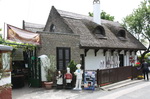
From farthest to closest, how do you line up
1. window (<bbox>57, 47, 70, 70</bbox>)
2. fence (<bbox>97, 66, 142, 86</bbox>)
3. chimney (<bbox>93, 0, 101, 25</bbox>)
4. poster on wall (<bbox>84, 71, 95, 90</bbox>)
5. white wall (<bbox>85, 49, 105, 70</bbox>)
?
chimney (<bbox>93, 0, 101, 25</bbox>)
white wall (<bbox>85, 49, 105, 70</bbox>)
window (<bbox>57, 47, 70, 70</bbox>)
fence (<bbox>97, 66, 142, 86</bbox>)
poster on wall (<bbox>84, 71, 95, 90</bbox>)

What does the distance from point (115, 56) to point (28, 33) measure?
1126cm

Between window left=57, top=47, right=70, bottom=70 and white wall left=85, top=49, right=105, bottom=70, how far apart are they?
2.69 meters

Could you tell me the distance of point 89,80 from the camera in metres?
10.7

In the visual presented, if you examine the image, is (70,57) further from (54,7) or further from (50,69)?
(54,7)

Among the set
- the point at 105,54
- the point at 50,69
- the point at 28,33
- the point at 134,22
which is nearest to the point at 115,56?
the point at 105,54

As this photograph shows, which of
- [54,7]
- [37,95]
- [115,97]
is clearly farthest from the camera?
[54,7]

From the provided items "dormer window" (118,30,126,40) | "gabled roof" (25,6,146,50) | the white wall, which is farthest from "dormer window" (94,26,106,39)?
"dormer window" (118,30,126,40)

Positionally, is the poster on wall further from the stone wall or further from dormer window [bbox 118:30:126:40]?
dormer window [bbox 118:30:126:40]

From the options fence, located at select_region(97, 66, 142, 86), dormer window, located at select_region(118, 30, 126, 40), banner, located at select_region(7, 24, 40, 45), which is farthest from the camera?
dormer window, located at select_region(118, 30, 126, 40)

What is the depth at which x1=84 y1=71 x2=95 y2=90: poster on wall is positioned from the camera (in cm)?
1056

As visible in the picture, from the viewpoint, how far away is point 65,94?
956 cm

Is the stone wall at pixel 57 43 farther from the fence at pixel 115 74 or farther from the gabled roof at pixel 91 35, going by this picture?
the fence at pixel 115 74

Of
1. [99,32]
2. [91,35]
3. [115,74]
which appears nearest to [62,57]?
[115,74]

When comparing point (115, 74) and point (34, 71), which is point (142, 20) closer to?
point (115, 74)
